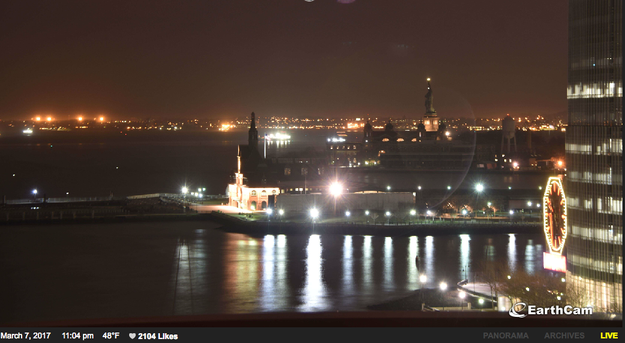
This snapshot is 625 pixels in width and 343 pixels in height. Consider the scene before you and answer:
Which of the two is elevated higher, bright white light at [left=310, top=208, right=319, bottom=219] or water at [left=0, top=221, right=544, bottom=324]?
bright white light at [left=310, top=208, right=319, bottom=219]

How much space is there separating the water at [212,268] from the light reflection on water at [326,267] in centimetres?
2

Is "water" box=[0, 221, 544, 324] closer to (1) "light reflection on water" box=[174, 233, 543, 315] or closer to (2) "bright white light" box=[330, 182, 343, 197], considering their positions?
(1) "light reflection on water" box=[174, 233, 543, 315]

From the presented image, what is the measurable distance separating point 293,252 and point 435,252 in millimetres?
3168

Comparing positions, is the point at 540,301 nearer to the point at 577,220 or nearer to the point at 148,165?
the point at 577,220

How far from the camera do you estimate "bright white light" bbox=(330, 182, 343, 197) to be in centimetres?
1935

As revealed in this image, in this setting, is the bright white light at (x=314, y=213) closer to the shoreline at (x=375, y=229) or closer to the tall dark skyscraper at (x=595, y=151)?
the shoreline at (x=375, y=229)

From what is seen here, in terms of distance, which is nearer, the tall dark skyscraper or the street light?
the tall dark skyscraper

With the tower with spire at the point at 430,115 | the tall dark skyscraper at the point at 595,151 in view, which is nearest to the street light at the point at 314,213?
the tall dark skyscraper at the point at 595,151

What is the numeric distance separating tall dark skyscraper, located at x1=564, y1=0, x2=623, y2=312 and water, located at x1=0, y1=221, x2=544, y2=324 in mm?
2745

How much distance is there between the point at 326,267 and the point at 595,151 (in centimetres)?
568

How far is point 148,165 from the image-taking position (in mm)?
50781

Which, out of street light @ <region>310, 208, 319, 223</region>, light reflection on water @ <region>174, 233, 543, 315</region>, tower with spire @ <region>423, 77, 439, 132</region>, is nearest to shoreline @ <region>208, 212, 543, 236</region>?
light reflection on water @ <region>174, 233, 543, 315</region>

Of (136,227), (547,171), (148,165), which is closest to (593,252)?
(136,227)

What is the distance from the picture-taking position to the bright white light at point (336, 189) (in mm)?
19347
